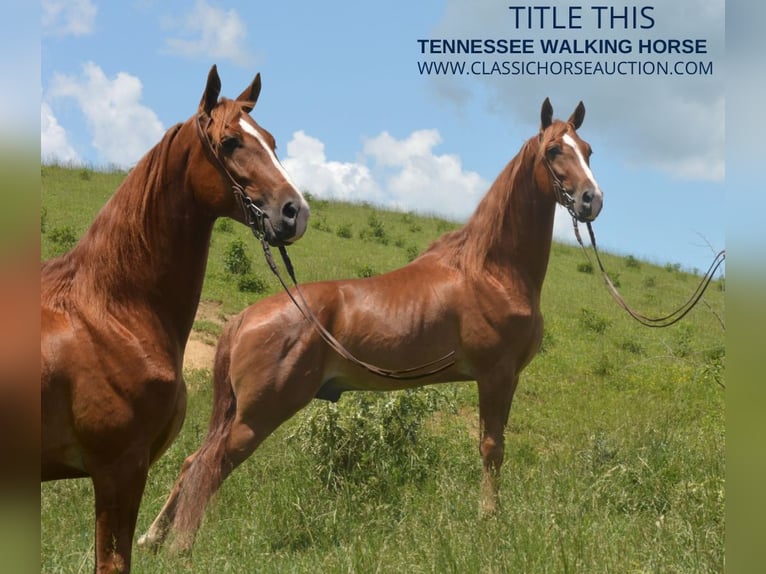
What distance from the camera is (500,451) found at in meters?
4.96

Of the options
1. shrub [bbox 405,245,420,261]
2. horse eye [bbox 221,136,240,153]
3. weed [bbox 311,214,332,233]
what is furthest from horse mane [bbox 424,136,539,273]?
weed [bbox 311,214,332,233]

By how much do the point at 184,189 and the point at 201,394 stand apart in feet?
19.1

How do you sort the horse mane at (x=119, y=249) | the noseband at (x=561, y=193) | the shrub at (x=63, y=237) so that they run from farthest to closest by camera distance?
the shrub at (x=63, y=237) < the noseband at (x=561, y=193) < the horse mane at (x=119, y=249)

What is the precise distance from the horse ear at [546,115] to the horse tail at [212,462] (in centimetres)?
266

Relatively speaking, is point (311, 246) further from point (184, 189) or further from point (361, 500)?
point (184, 189)

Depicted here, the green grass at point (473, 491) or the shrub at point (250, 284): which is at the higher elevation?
the shrub at point (250, 284)

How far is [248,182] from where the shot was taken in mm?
2725

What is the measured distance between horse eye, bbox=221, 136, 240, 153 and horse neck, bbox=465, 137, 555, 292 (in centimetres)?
286

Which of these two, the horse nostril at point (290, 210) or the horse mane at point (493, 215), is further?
the horse mane at point (493, 215)

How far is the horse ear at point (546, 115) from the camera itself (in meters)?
5.20

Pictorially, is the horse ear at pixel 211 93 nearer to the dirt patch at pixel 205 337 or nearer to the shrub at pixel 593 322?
the dirt patch at pixel 205 337

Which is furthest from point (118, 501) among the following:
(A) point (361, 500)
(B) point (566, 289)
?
(B) point (566, 289)

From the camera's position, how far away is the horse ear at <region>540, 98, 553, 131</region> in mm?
5203

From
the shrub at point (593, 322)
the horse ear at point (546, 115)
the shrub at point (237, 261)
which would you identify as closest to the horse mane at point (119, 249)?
the horse ear at point (546, 115)
